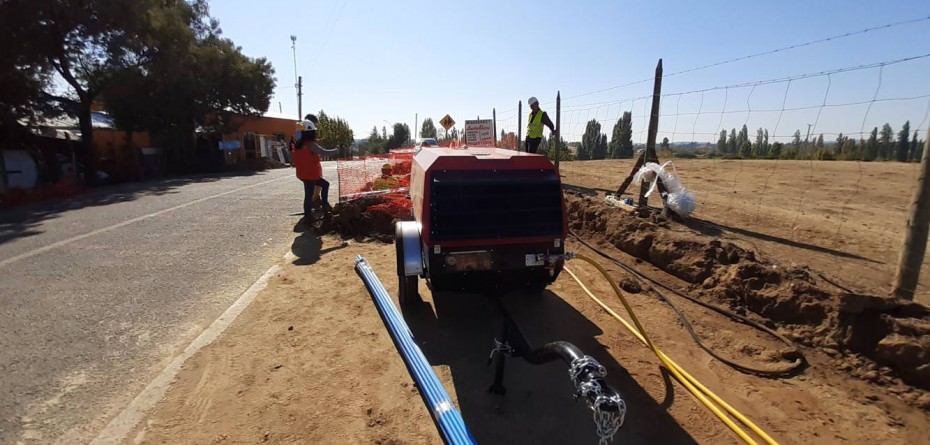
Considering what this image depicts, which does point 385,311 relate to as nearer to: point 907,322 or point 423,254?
point 423,254

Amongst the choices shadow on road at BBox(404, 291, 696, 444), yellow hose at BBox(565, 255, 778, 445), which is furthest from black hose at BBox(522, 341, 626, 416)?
yellow hose at BBox(565, 255, 778, 445)

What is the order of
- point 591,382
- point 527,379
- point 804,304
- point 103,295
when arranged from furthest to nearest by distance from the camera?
point 103,295
point 804,304
point 527,379
point 591,382

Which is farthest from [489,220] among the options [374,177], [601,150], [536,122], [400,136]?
[400,136]

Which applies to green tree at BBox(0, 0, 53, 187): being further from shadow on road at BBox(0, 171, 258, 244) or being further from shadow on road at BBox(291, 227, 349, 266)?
shadow on road at BBox(291, 227, 349, 266)

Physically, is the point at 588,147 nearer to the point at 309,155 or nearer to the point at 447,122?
the point at 447,122

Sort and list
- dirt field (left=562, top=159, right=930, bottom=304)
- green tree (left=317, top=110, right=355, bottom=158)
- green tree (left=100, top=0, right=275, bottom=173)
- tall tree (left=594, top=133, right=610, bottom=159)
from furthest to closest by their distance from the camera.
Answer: green tree (left=317, top=110, right=355, bottom=158) → tall tree (left=594, top=133, right=610, bottom=159) → green tree (left=100, top=0, right=275, bottom=173) → dirt field (left=562, top=159, right=930, bottom=304)

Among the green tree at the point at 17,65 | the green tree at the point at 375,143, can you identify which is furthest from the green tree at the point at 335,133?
the green tree at the point at 17,65

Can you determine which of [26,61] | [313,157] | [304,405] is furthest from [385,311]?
[26,61]

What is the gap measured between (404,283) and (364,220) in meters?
3.68

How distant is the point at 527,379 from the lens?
3578 mm

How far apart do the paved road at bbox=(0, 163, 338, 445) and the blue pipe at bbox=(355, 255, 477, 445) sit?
1782 millimetres

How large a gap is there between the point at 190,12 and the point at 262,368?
27.6m

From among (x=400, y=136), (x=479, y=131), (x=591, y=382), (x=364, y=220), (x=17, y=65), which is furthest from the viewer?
(x=400, y=136)

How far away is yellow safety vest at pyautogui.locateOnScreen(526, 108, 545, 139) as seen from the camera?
35.3 feet
